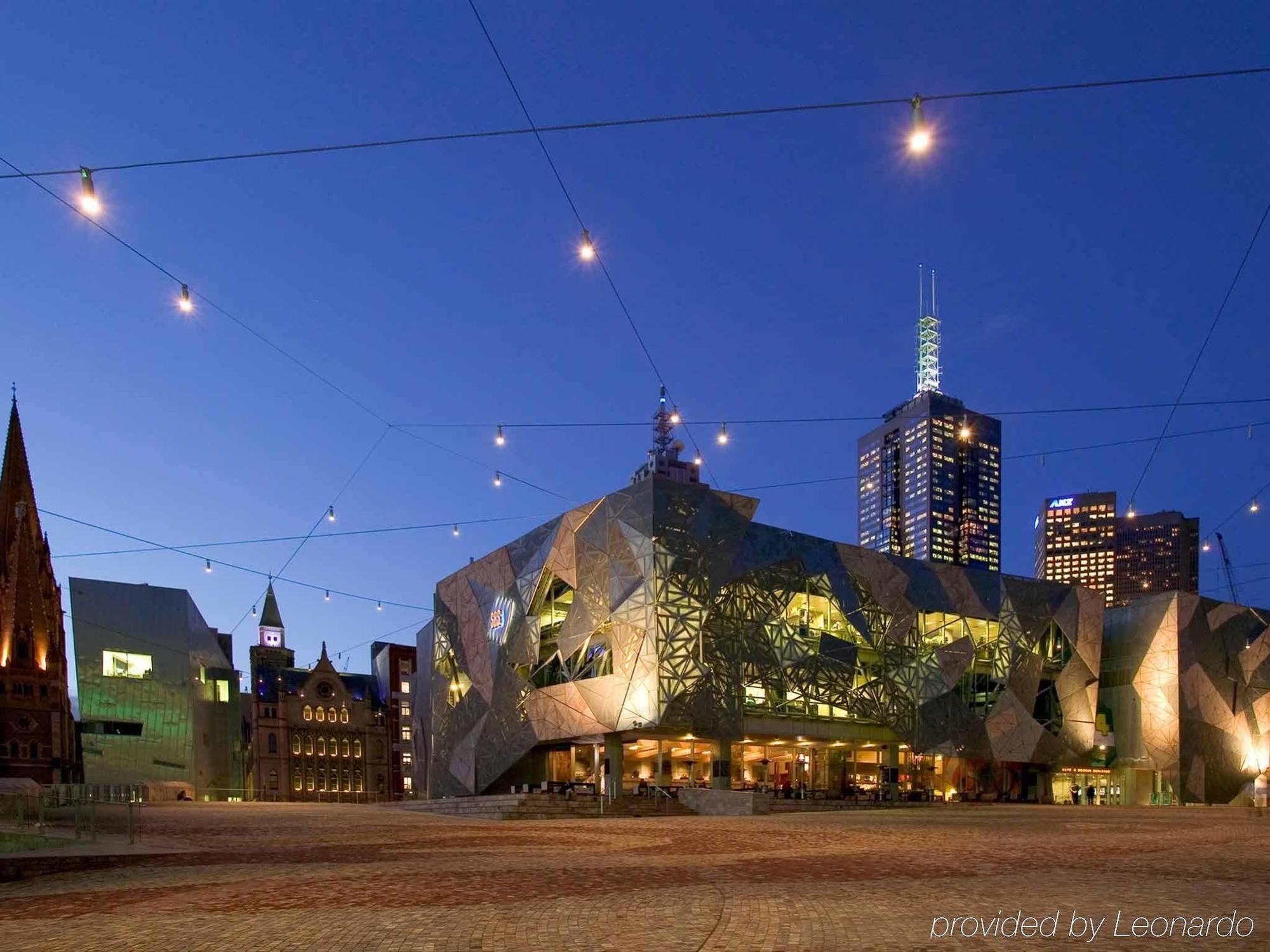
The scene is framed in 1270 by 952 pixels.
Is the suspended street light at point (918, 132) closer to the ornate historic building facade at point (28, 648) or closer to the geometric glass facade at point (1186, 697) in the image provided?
the geometric glass facade at point (1186, 697)

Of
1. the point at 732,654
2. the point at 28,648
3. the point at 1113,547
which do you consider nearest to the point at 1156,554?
the point at 1113,547

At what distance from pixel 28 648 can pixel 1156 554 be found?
14867 centimetres

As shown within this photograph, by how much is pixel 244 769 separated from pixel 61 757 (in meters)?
25.6

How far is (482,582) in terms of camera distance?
5225cm

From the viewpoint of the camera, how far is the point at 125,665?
244ft

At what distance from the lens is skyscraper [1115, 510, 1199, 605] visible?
154 meters

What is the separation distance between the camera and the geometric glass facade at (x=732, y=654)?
137 ft

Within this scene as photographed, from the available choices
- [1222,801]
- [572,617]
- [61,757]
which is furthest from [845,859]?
[61,757]

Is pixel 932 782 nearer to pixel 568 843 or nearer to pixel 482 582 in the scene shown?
pixel 482 582

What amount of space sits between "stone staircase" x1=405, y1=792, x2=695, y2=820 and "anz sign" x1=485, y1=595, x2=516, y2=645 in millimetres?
11673

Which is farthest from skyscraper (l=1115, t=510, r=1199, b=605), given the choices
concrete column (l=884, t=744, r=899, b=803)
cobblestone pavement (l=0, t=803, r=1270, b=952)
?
cobblestone pavement (l=0, t=803, r=1270, b=952)

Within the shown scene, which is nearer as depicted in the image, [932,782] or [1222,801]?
[932,782]

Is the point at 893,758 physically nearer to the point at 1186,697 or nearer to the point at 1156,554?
the point at 1186,697

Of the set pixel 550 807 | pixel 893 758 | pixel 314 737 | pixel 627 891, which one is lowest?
pixel 314 737
